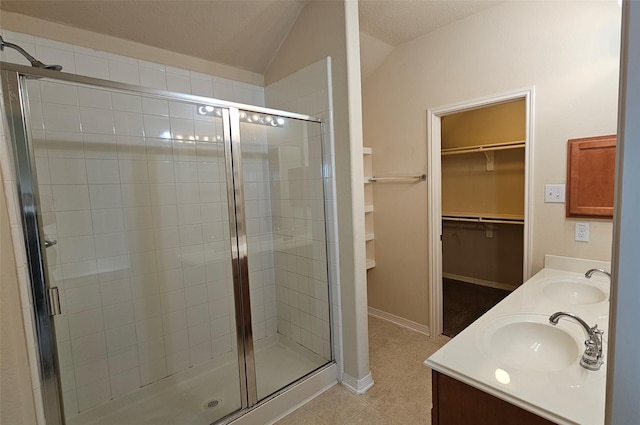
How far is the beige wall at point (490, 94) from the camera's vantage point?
1.83 m

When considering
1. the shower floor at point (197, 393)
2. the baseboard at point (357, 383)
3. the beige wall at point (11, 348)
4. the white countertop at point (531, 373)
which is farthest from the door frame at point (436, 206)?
the beige wall at point (11, 348)

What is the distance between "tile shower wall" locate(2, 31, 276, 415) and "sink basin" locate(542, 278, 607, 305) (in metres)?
2.08

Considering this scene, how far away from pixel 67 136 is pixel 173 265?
103 cm

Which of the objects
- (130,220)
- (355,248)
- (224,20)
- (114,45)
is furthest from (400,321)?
(114,45)

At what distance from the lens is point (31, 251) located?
1246mm

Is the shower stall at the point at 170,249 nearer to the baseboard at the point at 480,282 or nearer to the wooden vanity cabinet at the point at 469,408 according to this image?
the wooden vanity cabinet at the point at 469,408

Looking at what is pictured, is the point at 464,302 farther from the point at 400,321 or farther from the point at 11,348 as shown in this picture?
the point at 11,348

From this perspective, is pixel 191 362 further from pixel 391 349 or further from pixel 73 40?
pixel 73 40

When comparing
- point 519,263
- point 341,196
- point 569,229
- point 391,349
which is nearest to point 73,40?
point 341,196

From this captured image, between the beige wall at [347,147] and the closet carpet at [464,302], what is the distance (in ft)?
3.90

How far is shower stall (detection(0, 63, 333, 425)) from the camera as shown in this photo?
1764 millimetres

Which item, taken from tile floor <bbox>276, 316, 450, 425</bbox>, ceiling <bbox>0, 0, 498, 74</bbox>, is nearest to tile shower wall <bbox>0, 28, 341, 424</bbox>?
ceiling <bbox>0, 0, 498, 74</bbox>

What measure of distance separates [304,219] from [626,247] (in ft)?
6.73

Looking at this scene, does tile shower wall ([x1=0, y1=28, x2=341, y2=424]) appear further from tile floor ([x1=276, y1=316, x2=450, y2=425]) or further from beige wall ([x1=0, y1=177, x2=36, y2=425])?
beige wall ([x1=0, y1=177, x2=36, y2=425])
